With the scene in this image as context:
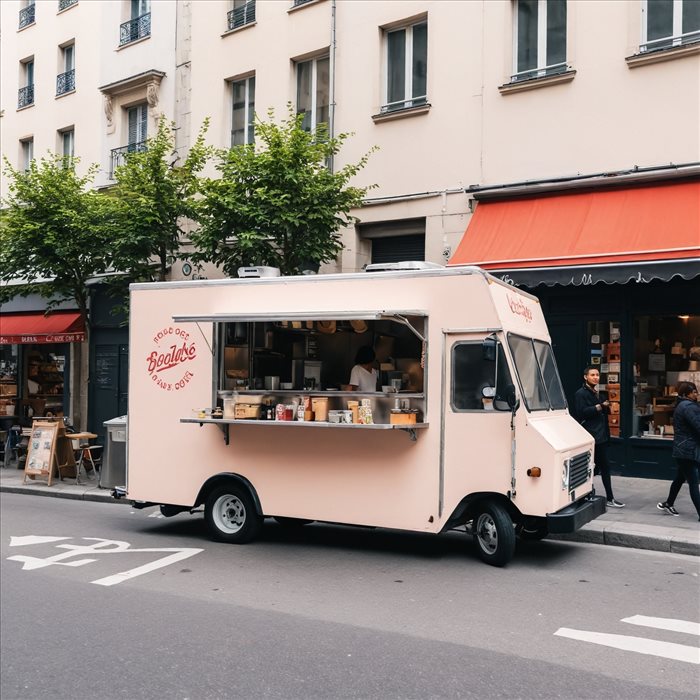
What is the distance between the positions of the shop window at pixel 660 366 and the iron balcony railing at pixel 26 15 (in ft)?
67.8

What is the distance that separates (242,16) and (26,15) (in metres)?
10.1

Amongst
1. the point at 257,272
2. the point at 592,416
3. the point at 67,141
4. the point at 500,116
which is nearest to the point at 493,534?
the point at 592,416

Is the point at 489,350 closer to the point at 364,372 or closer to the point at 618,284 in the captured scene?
the point at 364,372

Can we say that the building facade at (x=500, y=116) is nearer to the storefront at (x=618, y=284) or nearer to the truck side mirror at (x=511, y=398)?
the storefront at (x=618, y=284)

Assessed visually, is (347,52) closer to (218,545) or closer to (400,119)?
(400,119)

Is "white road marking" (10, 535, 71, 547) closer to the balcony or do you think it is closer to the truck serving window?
the truck serving window

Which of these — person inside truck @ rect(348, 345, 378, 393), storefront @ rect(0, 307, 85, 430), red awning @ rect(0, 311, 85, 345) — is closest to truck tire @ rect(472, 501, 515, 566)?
person inside truck @ rect(348, 345, 378, 393)

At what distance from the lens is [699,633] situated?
6.02m

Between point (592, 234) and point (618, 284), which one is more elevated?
point (592, 234)

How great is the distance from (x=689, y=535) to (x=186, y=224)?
43.5 feet

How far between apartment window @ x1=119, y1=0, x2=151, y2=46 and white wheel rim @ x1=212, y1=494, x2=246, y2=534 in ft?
49.4

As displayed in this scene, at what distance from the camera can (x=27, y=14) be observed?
25.3 m

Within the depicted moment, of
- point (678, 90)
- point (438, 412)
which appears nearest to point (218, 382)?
point (438, 412)

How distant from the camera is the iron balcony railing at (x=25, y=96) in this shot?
25.0m
